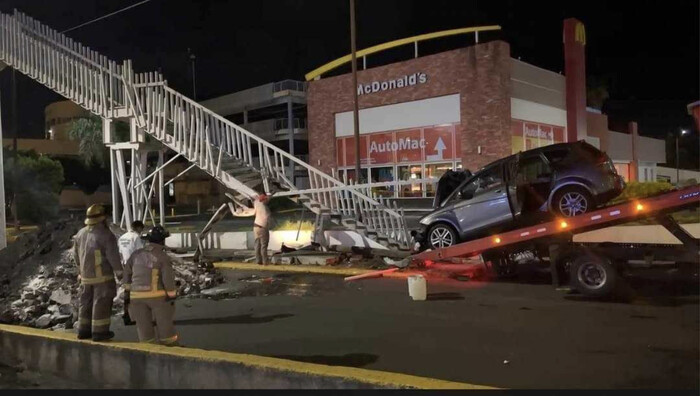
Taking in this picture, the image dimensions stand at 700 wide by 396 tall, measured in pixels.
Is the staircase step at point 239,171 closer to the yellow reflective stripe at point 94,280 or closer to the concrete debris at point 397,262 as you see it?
the concrete debris at point 397,262

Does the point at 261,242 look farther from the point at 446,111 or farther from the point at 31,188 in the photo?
the point at 31,188

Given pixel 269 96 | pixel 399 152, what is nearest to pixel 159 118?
pixel 399 152

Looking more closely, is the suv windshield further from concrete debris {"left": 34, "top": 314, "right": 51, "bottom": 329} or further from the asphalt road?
concrete debris {"left": 34, "top": 314, "right": 51, "bottom": 329}

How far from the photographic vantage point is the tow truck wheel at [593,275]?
8391mm

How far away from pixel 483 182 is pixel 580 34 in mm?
19081

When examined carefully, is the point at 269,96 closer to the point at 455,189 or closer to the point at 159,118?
the point at 159,118

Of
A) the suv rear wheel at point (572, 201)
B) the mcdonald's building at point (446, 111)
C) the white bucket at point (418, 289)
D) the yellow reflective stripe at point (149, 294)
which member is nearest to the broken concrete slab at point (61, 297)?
the yellow reflective stripe at point (149, 294)

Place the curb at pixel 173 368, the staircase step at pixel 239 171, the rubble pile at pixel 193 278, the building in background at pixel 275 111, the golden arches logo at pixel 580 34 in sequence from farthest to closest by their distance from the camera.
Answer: the building in background at pixel 275 111 → the golden arches logo at pixel 580 34 → the staircase step at pixel 239 171 → the rubble pile at pixel 193 278 → the curb at pixel 173 368

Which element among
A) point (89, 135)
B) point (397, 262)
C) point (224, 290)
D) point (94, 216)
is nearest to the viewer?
point (94, 216)

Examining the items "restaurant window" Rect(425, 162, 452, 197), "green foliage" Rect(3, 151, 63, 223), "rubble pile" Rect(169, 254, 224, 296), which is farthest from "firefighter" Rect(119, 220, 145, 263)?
"green foliage" Rect(3, 151, 63, 223)

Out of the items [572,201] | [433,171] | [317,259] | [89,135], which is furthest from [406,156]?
[89,135]

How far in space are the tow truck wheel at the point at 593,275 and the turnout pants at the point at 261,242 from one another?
661 cm

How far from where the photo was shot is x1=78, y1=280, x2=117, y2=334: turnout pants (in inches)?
264

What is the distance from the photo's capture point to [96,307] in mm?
6707
